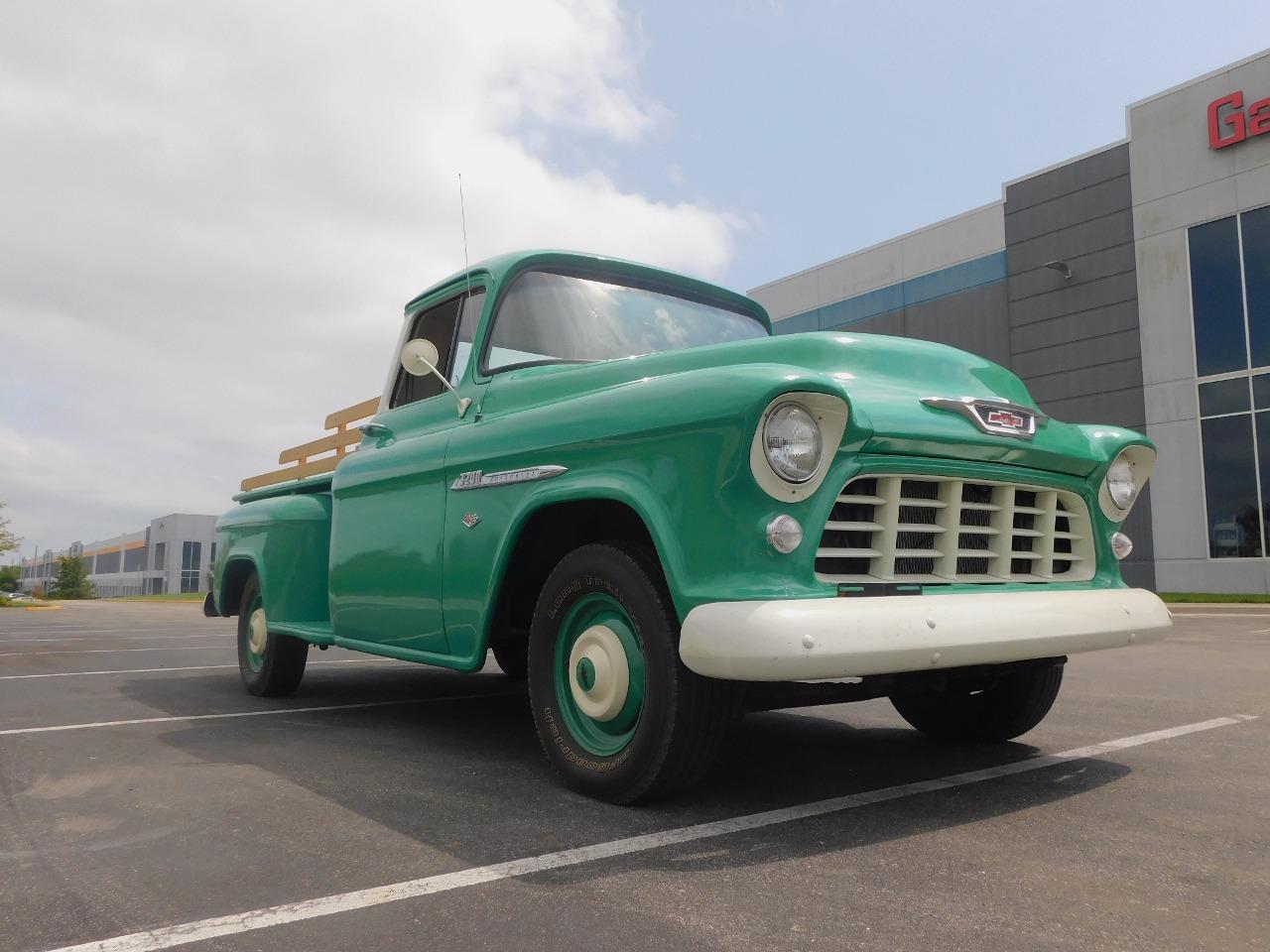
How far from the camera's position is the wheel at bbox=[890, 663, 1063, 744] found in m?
3.84

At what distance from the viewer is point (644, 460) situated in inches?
116

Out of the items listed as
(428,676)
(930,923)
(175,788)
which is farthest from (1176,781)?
(428,676)

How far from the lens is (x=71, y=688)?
658 centimetres

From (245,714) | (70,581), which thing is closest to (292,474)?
(245,714)

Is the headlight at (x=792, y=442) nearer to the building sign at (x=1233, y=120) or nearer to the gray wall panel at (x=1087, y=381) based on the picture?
the building sign at (x=1233, y=120)

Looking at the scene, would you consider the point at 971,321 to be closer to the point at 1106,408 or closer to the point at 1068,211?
the point at 1068,211

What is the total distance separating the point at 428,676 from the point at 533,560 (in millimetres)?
4205

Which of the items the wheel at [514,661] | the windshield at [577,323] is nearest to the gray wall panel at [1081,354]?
the wheel at [514,661]

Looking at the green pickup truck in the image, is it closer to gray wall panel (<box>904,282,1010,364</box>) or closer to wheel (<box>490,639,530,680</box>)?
wheel (<box>490,639,530,680</box>)

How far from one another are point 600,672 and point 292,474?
12.4ft

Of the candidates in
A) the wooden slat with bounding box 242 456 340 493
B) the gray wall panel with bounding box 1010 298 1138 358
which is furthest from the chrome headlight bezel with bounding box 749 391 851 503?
the gray wall panel with bounding box 1010 298 1138 358

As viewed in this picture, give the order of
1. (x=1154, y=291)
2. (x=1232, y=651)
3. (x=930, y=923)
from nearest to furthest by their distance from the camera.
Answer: (x=930, y=923) < (x=1232, y=651) < (x=1154, y=291)

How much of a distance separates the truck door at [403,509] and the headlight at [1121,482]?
2596 mm

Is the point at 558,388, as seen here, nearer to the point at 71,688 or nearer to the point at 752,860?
the point at 752,860
